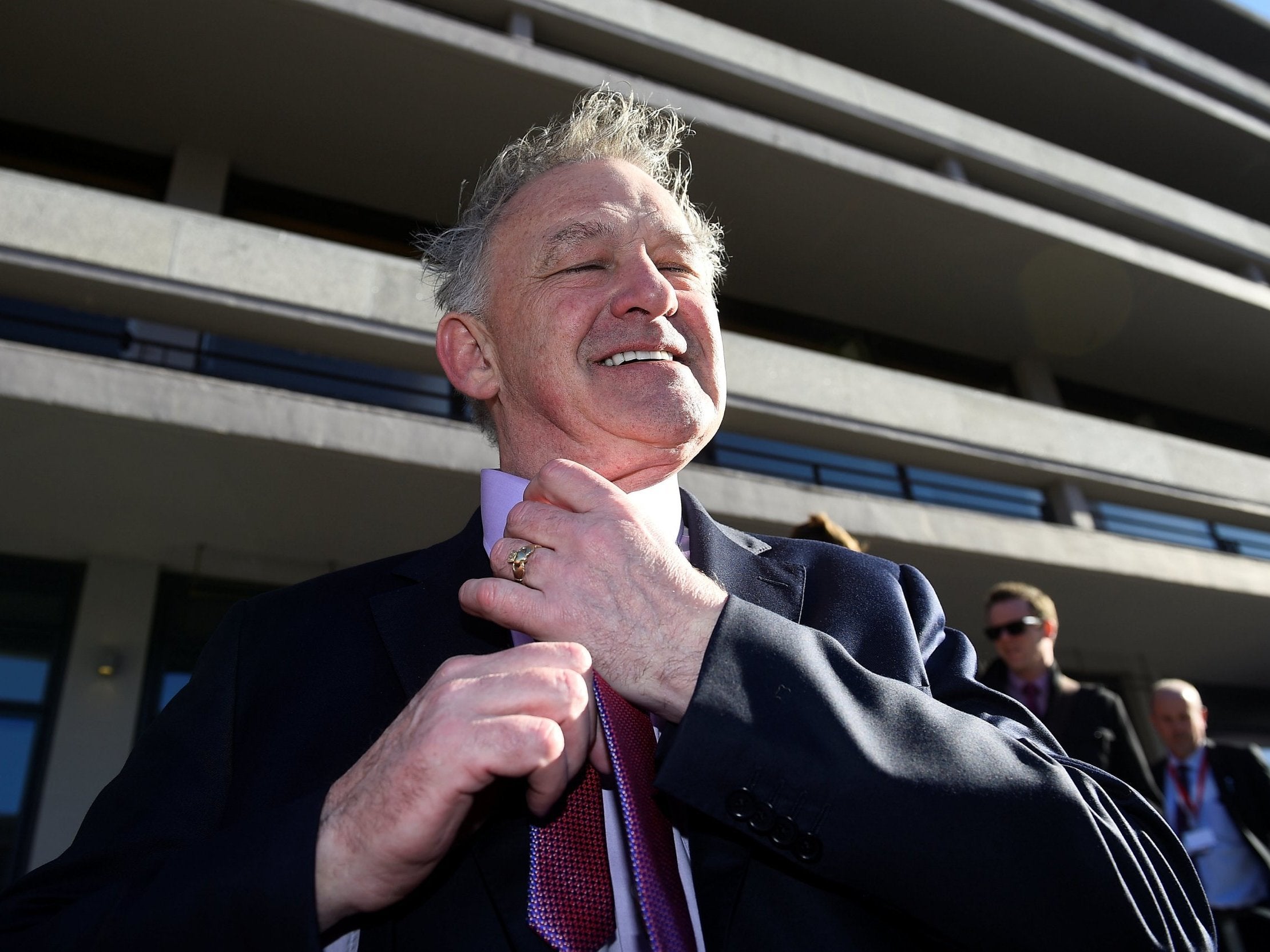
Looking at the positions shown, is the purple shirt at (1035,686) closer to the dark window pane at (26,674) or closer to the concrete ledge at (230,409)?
the concrete ledge at (230,409)

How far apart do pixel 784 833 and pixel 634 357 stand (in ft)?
3.21

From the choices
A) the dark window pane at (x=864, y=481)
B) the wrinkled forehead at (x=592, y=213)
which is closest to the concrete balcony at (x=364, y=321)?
the dark window pane at (x=864, y=481)

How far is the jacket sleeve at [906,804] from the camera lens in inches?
37.4

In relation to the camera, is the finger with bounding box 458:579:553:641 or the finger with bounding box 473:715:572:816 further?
the finger with bounding box 458:579:553:641

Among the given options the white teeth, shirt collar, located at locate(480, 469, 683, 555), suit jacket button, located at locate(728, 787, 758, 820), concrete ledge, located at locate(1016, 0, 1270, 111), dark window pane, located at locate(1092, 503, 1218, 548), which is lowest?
suit jacket button, located at locate(728, 787, 758, 820)

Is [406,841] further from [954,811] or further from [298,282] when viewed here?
[298,282]

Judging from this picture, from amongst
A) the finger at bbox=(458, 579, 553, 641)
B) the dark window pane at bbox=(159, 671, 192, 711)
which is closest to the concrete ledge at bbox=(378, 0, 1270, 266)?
the dark window pane at bbox=(159, 671, 192, 711)

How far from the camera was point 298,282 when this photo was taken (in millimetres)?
7223

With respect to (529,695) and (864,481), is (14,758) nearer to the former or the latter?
(529,695)

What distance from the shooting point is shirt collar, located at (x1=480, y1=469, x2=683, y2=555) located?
1.66 m

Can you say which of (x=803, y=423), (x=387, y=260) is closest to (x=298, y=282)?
(x=387, y=260)

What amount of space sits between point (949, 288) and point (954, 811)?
1181 cm

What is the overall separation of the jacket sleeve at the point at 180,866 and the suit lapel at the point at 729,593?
481mm

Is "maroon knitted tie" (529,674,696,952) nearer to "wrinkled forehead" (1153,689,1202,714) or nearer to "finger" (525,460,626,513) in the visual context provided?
"finger" (525,460,626,513)
